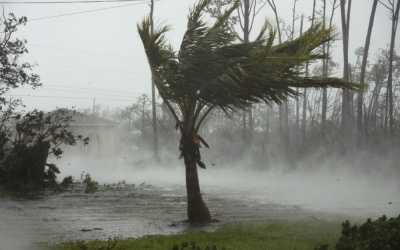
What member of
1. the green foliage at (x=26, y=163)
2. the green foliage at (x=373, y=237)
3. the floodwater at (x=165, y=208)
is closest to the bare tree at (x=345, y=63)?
the floodwater at (x=165, y=208)

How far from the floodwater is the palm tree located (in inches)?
78.1

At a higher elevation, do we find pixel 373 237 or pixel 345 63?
pixel 345 63

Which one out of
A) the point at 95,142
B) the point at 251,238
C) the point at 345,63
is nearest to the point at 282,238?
the point at 251,238

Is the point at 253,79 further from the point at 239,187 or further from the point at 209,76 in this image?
the point at 239,187

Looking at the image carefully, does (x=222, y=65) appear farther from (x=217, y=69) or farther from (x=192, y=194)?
(x=192, y=194)

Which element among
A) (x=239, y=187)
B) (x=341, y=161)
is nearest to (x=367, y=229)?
(x=239, y=187)

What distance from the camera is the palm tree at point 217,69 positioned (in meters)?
11.5

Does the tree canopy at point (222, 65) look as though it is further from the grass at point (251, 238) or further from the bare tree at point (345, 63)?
the bare tree at point (345, 63)

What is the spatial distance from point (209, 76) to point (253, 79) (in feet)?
3.53

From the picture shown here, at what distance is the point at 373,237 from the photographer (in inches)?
251

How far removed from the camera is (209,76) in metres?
11.6

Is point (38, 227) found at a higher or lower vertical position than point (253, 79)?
lower

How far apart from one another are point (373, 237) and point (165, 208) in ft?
31.0

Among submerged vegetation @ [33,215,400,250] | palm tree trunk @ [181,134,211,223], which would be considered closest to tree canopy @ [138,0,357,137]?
palm tree trunk @ [181,134,211,223]
